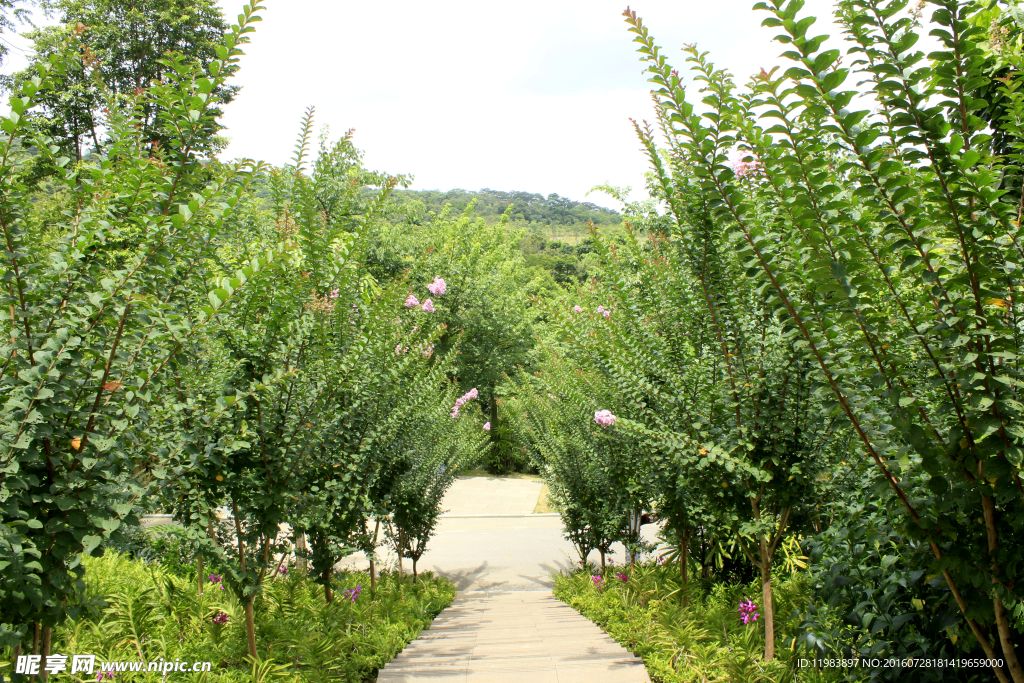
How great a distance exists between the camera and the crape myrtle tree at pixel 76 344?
1.85 metres

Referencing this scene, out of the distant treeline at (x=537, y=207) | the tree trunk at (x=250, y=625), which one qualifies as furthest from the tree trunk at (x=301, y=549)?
the distant treeline at (x=537, y=207)

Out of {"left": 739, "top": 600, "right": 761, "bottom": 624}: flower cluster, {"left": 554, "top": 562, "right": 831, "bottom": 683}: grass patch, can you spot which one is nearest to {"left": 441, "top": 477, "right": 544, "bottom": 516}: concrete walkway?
{"left": 554, "top": 562, "right": 831, "bottom": 683}: grass patch

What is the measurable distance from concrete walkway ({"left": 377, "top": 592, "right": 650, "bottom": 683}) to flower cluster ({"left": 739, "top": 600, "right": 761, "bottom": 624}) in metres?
0.90

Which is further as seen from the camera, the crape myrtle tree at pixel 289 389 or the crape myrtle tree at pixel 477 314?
the crape myrtle tree at pixel 477 314

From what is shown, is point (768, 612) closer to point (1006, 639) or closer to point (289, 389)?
point (1006, 639)

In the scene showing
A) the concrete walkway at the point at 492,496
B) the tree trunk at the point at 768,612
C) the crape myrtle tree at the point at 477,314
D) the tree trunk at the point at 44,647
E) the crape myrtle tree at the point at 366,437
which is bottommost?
the concrete walkway at the point at 492,496

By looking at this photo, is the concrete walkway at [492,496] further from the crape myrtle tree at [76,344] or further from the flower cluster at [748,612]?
the crape myrtle tree at [76,344]

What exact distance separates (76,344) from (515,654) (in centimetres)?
355

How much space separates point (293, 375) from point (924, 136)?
2.95 meters

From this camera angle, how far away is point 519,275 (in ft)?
79.3

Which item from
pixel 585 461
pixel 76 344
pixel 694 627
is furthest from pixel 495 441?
pixel 76 344

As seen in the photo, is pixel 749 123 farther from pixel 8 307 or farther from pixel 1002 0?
pixel 8 307

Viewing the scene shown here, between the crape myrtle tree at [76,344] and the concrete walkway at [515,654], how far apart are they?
241 cm

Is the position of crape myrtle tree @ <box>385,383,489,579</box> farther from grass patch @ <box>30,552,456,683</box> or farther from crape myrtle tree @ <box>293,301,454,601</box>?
grass patch @ <box>30,552,456,683</box>
